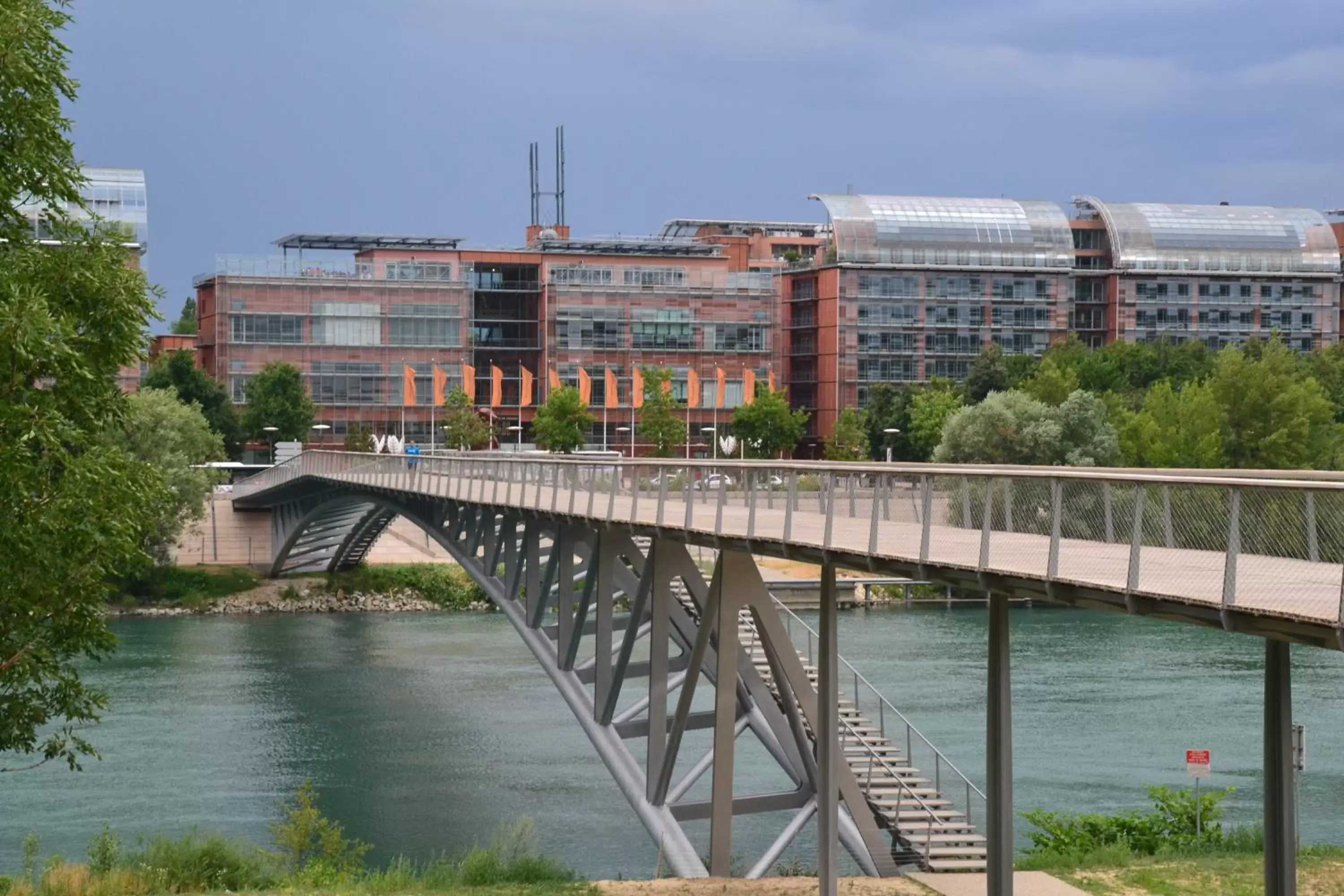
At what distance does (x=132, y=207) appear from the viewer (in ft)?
424

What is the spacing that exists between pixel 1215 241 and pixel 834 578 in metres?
127

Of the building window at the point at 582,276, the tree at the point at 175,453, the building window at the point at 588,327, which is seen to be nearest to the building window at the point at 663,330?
the building window at the point at 588,327

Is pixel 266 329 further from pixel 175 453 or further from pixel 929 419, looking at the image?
pixel 175 453

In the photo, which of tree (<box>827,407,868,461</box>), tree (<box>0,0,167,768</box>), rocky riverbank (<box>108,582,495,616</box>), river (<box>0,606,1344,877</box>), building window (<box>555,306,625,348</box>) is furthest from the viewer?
building window (<box>555,306,625,348</box>)

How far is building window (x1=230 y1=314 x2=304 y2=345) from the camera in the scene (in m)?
126

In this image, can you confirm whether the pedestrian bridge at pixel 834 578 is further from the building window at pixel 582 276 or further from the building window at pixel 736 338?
the building window at pixel 736 338

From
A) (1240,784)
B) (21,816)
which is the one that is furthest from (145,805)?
(1240,784)

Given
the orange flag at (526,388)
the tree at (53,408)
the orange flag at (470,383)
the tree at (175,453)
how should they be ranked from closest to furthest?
the tree at (53,408), the tree at (175,453), the orange flag at (470,383), the orange flag at (526,388)

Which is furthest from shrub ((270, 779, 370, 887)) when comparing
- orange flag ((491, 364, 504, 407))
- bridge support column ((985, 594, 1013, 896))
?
orange flag ((491, 364, 504, 407))

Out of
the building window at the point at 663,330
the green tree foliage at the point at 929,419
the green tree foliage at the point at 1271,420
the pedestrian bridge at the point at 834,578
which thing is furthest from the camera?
the building window at the point at 663,330

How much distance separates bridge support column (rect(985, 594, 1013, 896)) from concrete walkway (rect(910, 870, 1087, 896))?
5415 millimetres

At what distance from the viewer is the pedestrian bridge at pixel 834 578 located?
44.5 ft

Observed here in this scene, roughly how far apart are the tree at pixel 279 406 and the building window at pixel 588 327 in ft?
67.8

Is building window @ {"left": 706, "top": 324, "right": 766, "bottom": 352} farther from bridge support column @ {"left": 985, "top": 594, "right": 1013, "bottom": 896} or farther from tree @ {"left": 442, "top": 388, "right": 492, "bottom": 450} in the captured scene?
bridge support column @ {"left": 985, "top": 594, "right": 1013, "bottom": 896}
